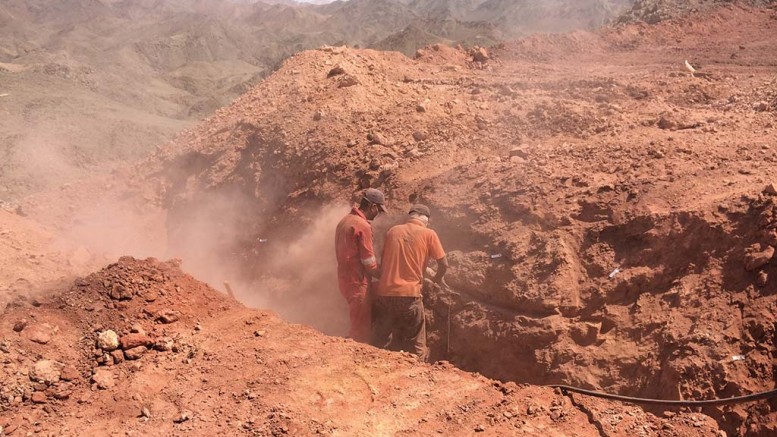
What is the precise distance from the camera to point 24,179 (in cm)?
A: 1305

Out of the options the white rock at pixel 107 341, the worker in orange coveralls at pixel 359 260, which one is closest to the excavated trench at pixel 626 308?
the worker in orange coveralls at pixel 359 260

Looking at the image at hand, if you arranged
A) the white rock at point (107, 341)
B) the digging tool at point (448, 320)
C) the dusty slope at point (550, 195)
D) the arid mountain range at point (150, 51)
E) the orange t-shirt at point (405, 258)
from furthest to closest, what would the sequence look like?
the arid mountain range at point (150, 51) → the digging tool at point (448, 320) → the orange t-shirt at point (405, 258) → the dusty slope at point (550, 195) → the white rock at point (107, 341)

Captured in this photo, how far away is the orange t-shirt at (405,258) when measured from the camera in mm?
4961

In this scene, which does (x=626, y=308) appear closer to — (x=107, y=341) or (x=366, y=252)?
(x=366, y=252)

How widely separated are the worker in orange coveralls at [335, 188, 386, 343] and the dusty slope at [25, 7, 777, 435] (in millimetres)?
724

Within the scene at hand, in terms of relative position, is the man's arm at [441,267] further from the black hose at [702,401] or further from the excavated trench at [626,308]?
the black hose at [702,401]

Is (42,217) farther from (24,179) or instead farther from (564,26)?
(564,26)

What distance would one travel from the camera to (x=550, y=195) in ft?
17.7

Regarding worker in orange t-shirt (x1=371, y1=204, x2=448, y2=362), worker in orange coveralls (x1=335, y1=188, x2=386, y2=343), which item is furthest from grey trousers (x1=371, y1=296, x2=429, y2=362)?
worker in orange coveralls (x1=335, y1=188, x2=386, y2=343)

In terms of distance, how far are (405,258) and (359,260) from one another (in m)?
0.46

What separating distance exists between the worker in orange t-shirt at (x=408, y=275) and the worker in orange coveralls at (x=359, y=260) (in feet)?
0.47

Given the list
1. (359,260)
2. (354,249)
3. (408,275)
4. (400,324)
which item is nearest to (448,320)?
(400,324)

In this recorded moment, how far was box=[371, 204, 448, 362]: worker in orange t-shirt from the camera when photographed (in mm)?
4969

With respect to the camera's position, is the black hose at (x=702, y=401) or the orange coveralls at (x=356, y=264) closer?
the black hose at (x=702, y=401)
